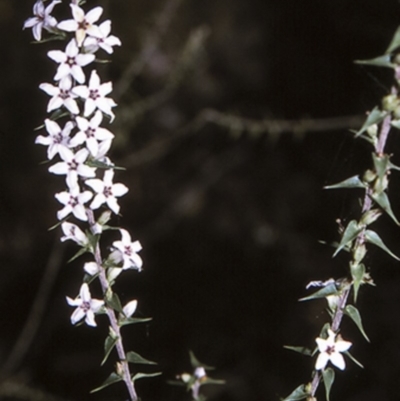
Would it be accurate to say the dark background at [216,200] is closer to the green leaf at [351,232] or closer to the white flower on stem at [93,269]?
the white flower on stem at [93,269]

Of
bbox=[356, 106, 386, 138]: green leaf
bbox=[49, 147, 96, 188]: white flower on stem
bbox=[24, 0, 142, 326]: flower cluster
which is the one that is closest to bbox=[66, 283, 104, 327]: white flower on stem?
bbox=[24, 0, 142, 326]: flower cluster

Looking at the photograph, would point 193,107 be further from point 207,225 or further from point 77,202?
point 77,202

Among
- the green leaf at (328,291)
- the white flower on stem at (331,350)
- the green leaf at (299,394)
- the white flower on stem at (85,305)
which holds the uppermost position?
the green leaf at (328,291)

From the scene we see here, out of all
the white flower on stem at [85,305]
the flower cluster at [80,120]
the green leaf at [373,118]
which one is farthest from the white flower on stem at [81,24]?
the green leaf at [373,118]

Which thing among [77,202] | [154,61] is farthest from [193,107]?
[77,202]

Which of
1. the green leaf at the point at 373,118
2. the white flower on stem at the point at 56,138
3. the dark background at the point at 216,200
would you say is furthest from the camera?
the dark background at the point at 216,200
